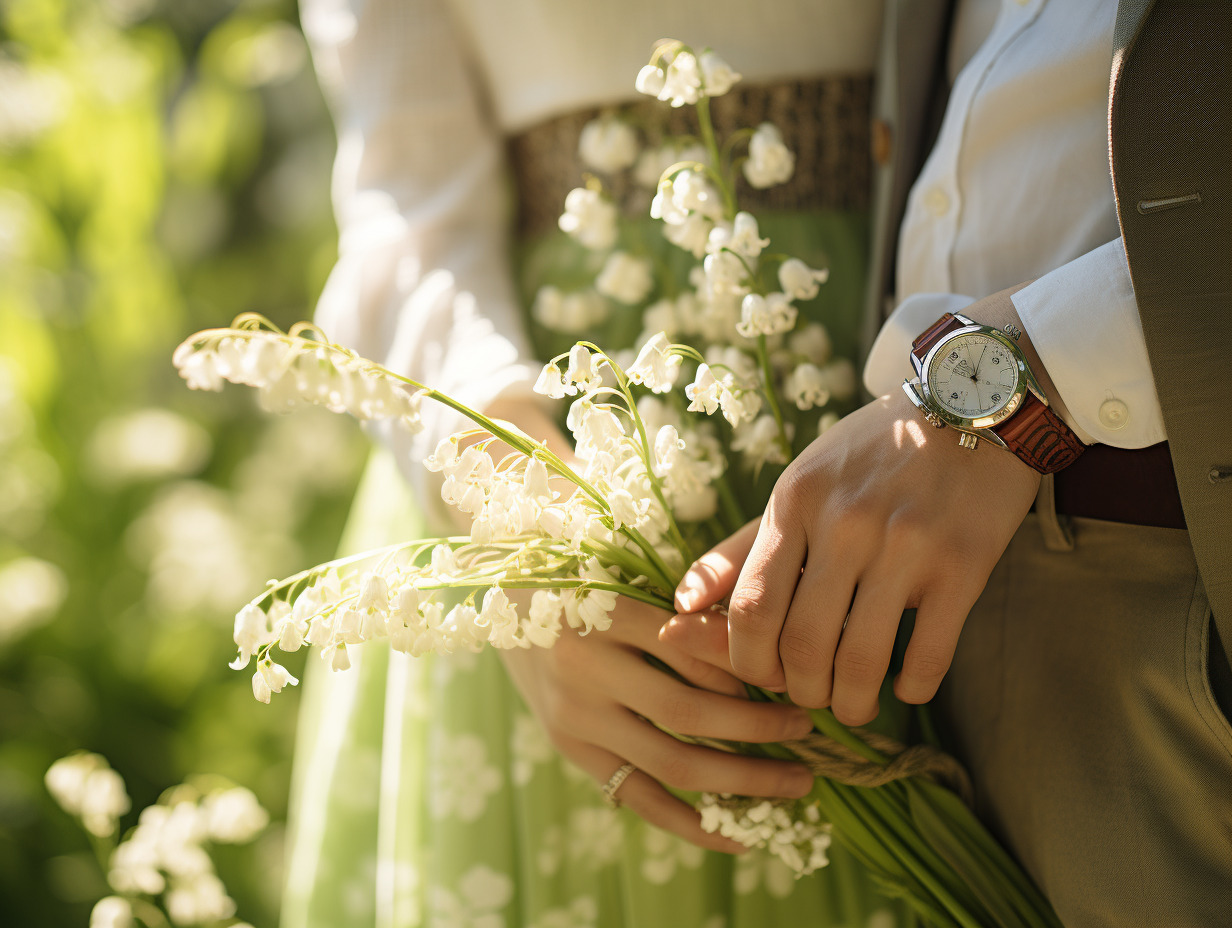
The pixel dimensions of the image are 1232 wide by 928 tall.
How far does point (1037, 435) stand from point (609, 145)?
35 cm

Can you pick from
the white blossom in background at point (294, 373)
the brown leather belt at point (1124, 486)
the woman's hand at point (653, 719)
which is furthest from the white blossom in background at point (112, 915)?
the brown leather belt at point (1124, 486)

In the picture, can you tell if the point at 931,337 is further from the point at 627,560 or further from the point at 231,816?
the point at 231,816

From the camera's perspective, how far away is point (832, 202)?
0.63 m

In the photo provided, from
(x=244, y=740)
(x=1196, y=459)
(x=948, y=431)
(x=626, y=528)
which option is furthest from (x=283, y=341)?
(x=244, y=740)

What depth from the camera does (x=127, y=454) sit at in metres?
1.28

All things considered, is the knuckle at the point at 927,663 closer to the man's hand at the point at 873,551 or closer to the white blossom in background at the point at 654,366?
the man's hand at the point at 873,551

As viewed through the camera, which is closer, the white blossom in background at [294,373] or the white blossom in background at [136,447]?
the white blossom in background at [294,373]

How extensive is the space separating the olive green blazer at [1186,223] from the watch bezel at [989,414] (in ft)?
0.18

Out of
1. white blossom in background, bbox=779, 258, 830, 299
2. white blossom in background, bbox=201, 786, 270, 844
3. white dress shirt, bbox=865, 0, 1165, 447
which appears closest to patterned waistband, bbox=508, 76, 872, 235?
white dress shirt, bbox=865, 0, 1165, 447

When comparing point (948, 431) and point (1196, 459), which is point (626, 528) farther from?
point (1196, 459)

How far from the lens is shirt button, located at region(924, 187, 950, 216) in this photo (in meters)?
0.48

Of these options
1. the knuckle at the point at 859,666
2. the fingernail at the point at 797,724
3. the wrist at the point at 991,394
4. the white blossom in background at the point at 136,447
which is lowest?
the fingernail at the point at 797,724

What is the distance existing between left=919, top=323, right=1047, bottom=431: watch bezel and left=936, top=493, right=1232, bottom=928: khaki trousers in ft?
0.37

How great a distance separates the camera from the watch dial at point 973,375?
353mm
